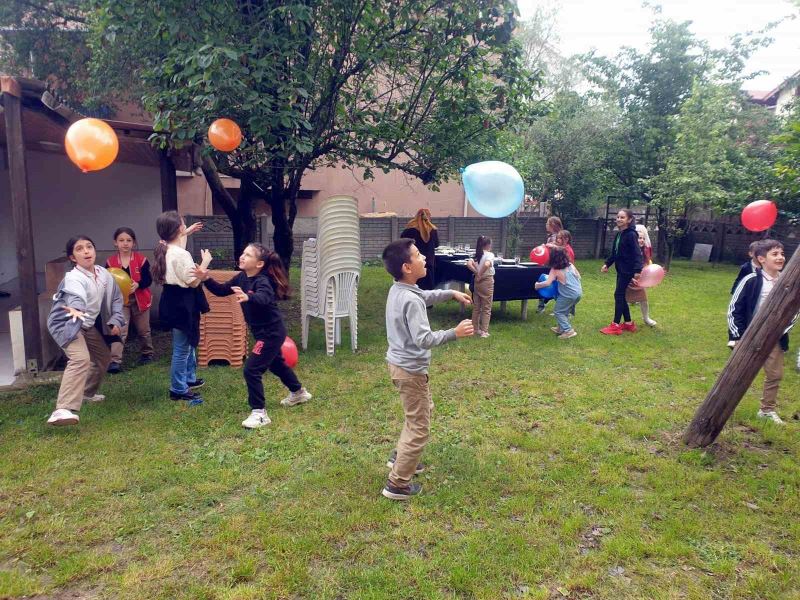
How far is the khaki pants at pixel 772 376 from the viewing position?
453cm

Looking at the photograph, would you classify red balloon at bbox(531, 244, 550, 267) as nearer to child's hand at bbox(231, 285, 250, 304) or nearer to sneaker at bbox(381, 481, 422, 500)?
child's hand at bbox(231, 285, 250, 304)

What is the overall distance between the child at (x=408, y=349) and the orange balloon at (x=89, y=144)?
289 centimetres

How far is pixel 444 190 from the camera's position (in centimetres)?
1836

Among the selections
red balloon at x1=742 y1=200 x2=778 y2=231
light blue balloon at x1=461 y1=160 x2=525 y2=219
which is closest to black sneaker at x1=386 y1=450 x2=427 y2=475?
light blue balloon at x1=461 y1=160 x2=525 y2=219

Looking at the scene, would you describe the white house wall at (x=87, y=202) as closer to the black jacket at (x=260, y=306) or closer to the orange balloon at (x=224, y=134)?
the orange balloon at (x=224, y=134)

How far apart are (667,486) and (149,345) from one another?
5.49 metres

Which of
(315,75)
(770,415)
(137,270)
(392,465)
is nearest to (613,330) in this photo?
(770,415)

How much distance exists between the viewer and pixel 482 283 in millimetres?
7508

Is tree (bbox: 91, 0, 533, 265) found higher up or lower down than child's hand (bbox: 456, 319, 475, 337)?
higher up

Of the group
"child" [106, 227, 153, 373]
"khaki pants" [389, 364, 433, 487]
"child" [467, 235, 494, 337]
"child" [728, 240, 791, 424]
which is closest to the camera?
"khaki pants" [389, 364, 433, 487]

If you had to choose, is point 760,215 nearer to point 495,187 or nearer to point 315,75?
point 495,187

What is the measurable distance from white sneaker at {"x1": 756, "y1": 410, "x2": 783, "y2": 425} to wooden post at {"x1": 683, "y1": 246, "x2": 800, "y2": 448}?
0.91m

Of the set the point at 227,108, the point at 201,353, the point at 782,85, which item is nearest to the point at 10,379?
the point at 201,353

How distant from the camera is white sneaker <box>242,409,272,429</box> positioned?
177 inches
